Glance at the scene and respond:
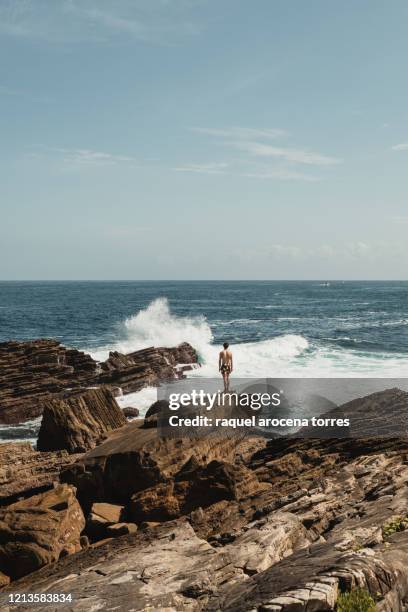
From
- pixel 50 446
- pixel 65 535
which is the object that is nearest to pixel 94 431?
pixel 50 446

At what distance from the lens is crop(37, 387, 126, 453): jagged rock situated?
1930cm

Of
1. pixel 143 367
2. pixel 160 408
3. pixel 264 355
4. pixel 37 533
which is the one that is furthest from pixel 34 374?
pixel 264 355

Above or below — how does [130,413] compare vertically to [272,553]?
below

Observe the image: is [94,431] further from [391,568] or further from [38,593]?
[391,568]

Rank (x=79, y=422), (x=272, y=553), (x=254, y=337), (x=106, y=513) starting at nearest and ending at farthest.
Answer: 1. (x=272, y=553)
2. (x=106, y=513)
3. (x=79, y=422)
4. (x=254, y=337)

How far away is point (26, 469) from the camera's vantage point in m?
16.6

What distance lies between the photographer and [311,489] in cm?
1259

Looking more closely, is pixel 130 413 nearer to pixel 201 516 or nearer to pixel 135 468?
pixel 135 468

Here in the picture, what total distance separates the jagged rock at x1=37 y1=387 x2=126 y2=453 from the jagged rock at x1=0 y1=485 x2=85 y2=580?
215 inches

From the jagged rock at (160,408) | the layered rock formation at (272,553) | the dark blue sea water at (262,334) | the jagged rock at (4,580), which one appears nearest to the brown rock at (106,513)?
the layered rock formation at (272,553)

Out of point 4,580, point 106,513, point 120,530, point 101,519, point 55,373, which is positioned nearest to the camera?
point 4,580

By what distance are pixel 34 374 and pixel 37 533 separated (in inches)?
823

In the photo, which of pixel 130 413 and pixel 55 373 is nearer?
pixel 130 413

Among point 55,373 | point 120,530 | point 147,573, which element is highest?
point 147,573
